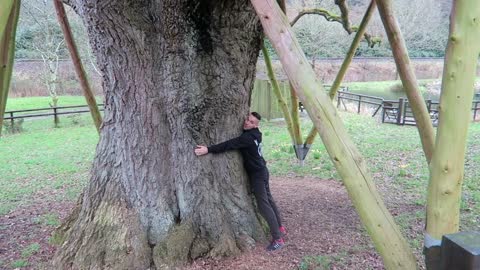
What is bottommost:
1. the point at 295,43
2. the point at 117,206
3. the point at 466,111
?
the point at 117,206

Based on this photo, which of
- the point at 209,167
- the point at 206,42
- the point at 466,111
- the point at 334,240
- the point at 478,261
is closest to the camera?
the point at 478,261

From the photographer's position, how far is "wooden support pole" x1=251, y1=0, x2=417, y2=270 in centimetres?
217

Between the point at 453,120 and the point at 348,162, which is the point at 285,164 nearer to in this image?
the point at 348,162

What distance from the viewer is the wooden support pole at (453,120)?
1.91m

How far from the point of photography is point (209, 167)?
13.7 feet

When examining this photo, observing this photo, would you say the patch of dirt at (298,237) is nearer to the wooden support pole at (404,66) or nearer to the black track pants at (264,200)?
the black track pants at (264,200)

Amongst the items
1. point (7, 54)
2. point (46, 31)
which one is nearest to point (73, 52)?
point (7, 54)

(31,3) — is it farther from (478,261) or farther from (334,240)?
(478,261)

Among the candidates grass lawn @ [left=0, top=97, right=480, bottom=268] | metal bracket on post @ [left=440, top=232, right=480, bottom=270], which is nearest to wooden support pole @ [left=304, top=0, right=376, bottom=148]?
grass lawn @ [left=0, top=97, right=480, bottom=268]

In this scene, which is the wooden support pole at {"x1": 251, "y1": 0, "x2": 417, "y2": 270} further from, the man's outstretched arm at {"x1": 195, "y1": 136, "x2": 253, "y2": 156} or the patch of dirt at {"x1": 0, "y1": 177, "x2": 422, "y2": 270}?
the man's outstretched arm at {"x1": 195, "y1": 136, "x2": 253, "y2": 156}

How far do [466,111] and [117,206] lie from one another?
344 cm

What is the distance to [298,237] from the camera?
456 cm

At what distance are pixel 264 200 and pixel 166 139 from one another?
1.29m

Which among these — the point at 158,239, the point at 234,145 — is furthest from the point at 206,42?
the point at 158,239
